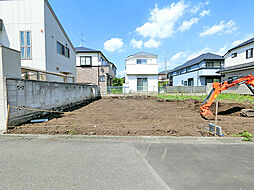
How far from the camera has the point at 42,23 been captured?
1073 centimetres

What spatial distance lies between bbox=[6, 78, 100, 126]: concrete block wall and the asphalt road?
1.64 m

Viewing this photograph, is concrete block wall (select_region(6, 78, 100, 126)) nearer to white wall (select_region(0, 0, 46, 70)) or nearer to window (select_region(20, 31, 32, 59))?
white wall (select_region(0, 0, 46, 70))

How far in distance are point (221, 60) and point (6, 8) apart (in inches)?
1233

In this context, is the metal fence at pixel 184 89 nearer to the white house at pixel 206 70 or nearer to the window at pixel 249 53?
the white house at pixel 206 70

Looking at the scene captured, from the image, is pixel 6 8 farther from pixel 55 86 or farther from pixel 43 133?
pixel 43 133

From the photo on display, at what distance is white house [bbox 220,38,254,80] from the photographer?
16.0 meters

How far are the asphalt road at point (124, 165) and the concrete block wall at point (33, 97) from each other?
164 centimetres

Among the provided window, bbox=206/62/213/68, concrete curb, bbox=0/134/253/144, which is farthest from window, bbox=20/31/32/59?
window, bbox=206/62/213/68

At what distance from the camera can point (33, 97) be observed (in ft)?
18.6

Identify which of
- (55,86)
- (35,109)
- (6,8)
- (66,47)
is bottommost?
(35,109)

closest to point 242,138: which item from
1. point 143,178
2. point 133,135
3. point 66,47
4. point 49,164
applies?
point 133,135

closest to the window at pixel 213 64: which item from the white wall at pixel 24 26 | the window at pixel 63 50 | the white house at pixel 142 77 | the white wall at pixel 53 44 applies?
the white house at pixel 142 77

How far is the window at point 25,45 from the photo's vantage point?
10828mm

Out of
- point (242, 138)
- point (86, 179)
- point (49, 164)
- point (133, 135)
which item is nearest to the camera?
point (86, 179)
